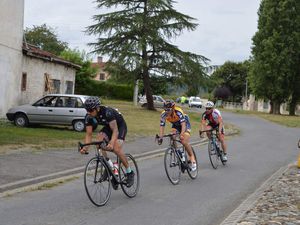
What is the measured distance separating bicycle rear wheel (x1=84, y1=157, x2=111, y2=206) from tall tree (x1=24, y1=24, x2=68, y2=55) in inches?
2993

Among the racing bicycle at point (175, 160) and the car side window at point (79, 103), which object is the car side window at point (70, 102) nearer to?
the car side window at point (79, 103)

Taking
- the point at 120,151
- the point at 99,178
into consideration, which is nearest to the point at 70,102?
the point at 120,151

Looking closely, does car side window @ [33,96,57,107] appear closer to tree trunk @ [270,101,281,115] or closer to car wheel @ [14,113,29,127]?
car wheel @ [14,113,29,127]

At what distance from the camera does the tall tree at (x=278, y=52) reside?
63000 millimetres

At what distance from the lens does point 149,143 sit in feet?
66.2

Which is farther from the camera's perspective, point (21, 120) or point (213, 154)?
point (21, 120)

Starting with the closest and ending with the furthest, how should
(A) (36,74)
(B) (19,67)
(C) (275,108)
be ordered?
(B) (19,67) → (A) (36,74) → (C) (275,108)

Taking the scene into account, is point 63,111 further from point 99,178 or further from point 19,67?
point 99,178

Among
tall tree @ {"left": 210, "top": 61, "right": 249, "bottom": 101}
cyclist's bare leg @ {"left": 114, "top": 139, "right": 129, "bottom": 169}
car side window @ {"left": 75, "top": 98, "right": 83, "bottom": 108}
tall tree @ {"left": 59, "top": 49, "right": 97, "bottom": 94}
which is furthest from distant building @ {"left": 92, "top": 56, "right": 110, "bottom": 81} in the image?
cyclist's bare leg @ {"left": 114, "top": 139, "right": 129, "bottom": 169}

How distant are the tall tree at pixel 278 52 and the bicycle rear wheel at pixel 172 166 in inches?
2113

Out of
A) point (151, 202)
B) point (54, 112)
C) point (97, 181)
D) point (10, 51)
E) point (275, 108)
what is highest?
point (10, 51)

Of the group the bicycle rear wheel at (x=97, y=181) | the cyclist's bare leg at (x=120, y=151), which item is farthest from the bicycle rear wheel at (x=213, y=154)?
the bicycle rear wheel at (x=97, y=181)

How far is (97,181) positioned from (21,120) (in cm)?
1490

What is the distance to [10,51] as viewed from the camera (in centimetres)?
2434
